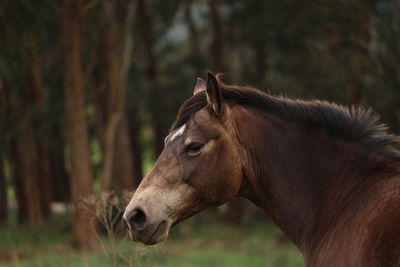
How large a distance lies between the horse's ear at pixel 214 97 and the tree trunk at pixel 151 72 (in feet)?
70.6

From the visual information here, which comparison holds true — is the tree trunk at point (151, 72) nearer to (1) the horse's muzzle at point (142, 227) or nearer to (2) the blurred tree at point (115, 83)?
(2) the blurred tree at point (115, 83)

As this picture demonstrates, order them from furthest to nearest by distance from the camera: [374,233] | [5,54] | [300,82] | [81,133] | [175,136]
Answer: [300,82] < [5,54] < [81,133] < [175,136] < [374,233]

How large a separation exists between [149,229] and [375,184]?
4.75 feet

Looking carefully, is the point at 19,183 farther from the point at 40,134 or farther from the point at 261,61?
the point at 261,61

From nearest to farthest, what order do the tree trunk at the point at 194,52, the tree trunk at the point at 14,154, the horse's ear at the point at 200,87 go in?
the horse's ear at the point at 200,87, the tree trunk at the point at 14,154, the tree trunk at the point at 194,52

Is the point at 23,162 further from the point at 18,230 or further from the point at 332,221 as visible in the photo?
the point at 332,221

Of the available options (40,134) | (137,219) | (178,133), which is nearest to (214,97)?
(178,133)

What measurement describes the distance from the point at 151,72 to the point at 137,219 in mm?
A: 24443

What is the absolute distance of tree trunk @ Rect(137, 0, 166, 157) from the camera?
27.1m

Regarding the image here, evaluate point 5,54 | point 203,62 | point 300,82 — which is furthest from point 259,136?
point 203,62

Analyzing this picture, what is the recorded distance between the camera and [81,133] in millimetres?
16797

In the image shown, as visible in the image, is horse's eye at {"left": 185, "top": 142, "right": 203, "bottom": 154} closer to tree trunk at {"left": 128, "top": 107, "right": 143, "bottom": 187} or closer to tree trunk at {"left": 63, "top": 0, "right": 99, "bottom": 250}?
tree trunk at {"left": 63, "top": 0, "right": 99, "bottom": 250}

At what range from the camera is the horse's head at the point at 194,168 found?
187 inches

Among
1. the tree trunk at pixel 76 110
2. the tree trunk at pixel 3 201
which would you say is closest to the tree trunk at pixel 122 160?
the tree trunk at pixel 76 110
